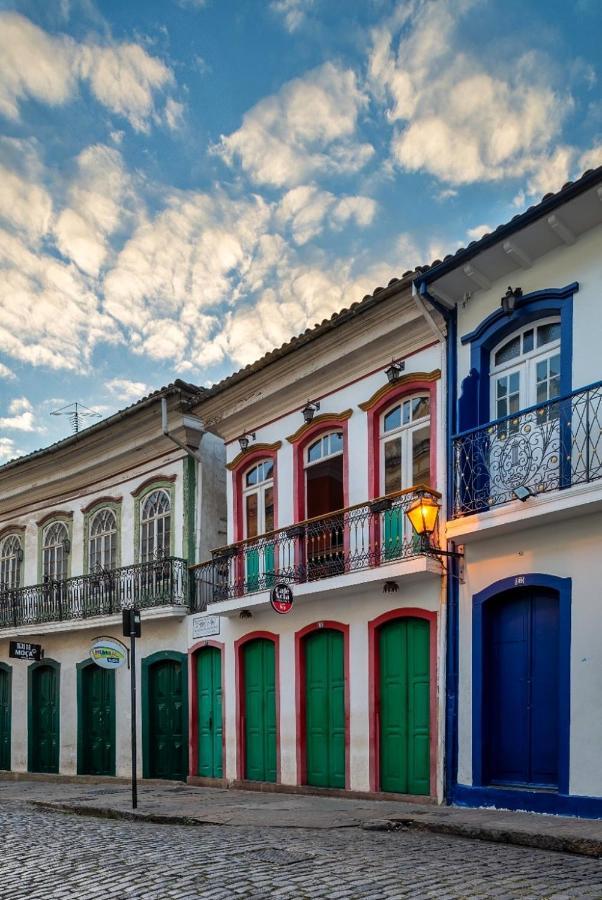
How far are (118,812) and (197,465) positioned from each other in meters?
6.95

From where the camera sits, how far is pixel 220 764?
50.2 feet

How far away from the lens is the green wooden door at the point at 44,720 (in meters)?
19.5

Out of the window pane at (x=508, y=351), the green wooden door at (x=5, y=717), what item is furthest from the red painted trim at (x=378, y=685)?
the green wooden door at (x=5, y=717)

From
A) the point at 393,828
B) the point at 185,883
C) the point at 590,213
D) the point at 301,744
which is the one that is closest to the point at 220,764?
the point at 301,744

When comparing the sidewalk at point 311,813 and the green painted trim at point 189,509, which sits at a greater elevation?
the green painted trim at point 189,509

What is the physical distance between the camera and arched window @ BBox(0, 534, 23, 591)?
853 inches

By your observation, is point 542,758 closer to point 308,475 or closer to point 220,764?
point 308,475

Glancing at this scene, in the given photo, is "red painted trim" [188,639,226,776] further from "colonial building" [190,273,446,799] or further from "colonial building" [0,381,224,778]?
"colonial building" [0,381,224,778]


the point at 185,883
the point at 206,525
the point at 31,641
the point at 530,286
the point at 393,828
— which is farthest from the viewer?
the point at 31,641

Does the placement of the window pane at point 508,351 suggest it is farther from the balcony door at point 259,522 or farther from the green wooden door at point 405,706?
the balcony door at point 259,522

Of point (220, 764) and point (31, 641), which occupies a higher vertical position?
point (31, 641)

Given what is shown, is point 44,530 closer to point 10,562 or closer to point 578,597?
point 10,562

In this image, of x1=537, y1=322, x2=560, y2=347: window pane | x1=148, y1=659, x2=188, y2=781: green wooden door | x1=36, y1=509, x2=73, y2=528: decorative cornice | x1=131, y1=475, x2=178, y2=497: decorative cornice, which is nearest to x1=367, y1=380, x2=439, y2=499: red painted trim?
x1=537, y1=322, x2=560, y2=347: window pane

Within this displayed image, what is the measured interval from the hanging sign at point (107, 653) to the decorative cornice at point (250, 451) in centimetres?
411
